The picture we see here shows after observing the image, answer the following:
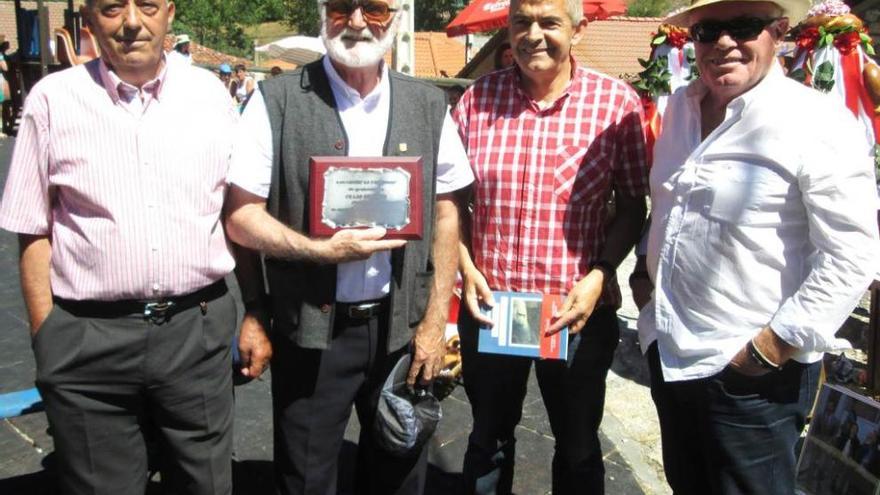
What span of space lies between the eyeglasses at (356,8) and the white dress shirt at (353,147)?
0.15m

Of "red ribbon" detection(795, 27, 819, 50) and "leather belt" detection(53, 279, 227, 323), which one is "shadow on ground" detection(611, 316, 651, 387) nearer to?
"red ribbon" detection(795, 27, 819, 50)

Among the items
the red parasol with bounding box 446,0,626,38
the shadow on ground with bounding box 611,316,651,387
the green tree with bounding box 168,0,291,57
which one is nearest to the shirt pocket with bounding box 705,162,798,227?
the shadow on ground with bounding box 611,316,651,387

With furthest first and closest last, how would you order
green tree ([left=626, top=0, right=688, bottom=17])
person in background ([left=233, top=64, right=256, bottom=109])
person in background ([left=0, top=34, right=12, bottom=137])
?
green tree ([left=626, top=0, right=688, bottom=17]) → person in background ([left=233, top=64, right=256, bottom=109]) → person in background ([left=0, top=34, right=12, bottom=137])

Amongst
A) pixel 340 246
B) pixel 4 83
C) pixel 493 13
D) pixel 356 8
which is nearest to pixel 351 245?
pixel 340 246

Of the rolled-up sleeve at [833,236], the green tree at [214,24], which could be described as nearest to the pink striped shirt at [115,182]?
the rolled-up sleeve at [833,236]

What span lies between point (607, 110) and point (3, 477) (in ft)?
10.0

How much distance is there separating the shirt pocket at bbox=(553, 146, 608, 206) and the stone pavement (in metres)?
1.63

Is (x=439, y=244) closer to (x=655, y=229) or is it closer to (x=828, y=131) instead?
(x=655, y=229)

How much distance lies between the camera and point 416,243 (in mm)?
2412

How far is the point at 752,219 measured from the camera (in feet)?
6.47

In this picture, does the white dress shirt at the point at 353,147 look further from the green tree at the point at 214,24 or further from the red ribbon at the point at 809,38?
the green tree at the point at 214,24

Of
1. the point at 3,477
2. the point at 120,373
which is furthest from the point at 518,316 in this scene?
the point at 3,477

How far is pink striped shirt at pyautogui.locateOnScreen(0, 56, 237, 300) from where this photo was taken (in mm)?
2090

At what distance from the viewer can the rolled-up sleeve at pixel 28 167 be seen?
6.81ft
